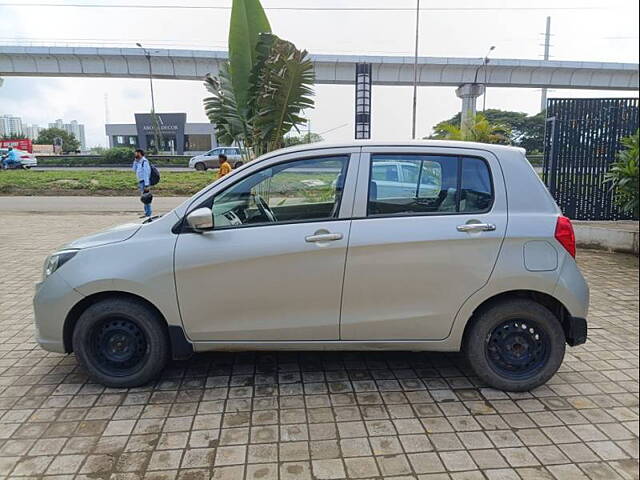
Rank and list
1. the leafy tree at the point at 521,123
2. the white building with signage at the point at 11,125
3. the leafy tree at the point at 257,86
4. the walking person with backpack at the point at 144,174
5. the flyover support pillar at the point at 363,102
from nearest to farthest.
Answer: the leafy tree at the point at 257,86 → the walking person with backpack at the point at 144,174 → the flyover support pillar at the point at 363,102 → the leafy tree at the point at 521,123 → the white building with signage at the point at 11,125

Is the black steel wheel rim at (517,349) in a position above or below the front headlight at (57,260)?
below

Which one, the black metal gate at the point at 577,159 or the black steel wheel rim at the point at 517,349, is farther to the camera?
the black metal gate at the point at 577,159

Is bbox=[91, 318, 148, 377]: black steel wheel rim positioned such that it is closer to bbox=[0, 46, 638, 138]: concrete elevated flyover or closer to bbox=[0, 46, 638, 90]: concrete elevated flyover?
bbox=[0, 46, 638, 138]: concrete elevated flyover

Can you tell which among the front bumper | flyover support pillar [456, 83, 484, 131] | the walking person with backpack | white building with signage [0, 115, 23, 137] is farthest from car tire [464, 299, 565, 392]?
white building with signage [0, 115, 23, 137]

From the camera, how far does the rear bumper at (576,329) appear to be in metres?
3.38

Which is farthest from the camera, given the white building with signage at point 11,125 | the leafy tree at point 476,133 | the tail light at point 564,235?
the white building with signage at point 11,125

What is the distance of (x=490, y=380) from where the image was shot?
348cm

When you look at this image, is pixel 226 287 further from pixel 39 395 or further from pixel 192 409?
pixel 39 395

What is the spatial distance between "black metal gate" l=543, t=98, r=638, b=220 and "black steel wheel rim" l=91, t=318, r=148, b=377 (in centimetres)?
854

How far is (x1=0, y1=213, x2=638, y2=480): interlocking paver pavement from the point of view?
267 centimetres

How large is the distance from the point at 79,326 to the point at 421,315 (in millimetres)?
2478

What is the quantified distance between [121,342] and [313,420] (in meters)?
1.55

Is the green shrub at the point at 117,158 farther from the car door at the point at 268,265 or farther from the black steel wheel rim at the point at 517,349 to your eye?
the black steel wheel rim at the point at 517,349

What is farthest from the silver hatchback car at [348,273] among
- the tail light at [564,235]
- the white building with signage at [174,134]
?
the white building with signage at [174,134]
